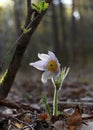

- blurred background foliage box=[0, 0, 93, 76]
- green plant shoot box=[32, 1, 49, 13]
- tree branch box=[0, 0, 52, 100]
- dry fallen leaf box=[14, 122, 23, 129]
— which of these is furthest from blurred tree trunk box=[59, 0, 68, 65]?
dry fallen leaf box=[14, 122, 23, 129]

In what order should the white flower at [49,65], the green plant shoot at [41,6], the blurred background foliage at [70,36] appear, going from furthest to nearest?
the blurred background foliage at [70,36] → the green plant shoot at [41,6] → the white flower at [49,65]

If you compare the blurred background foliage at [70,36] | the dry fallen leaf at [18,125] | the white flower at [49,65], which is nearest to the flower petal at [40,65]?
the white flower at [49,65]

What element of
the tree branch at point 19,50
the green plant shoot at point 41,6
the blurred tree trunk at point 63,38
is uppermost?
the blurred tree trunk at point 63,38

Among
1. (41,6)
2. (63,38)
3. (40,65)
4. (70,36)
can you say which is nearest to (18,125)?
(40,65)

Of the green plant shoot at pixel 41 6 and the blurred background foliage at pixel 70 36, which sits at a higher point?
the blurred background foliage at pixel 70 36

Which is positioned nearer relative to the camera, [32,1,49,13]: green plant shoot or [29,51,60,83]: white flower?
[29,51,60,83]: white flower

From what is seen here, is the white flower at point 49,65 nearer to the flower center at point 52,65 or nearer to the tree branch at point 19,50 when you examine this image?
the flower center at point 52,65

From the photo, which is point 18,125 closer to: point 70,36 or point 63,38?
point 63,38

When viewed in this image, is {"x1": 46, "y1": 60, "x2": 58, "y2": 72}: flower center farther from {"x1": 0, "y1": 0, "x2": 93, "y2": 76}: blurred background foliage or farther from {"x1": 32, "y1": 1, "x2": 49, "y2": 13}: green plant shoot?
{"x1": 0, "y1": 0, "x2": 93, "y2": 76}: blurred background foliage

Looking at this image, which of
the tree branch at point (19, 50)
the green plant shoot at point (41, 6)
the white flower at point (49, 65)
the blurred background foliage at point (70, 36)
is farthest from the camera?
the blurred background foliage at point (70, 36)

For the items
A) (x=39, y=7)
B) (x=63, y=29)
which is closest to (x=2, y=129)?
(x=39, y=7)

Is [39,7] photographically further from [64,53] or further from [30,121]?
[64,53]
